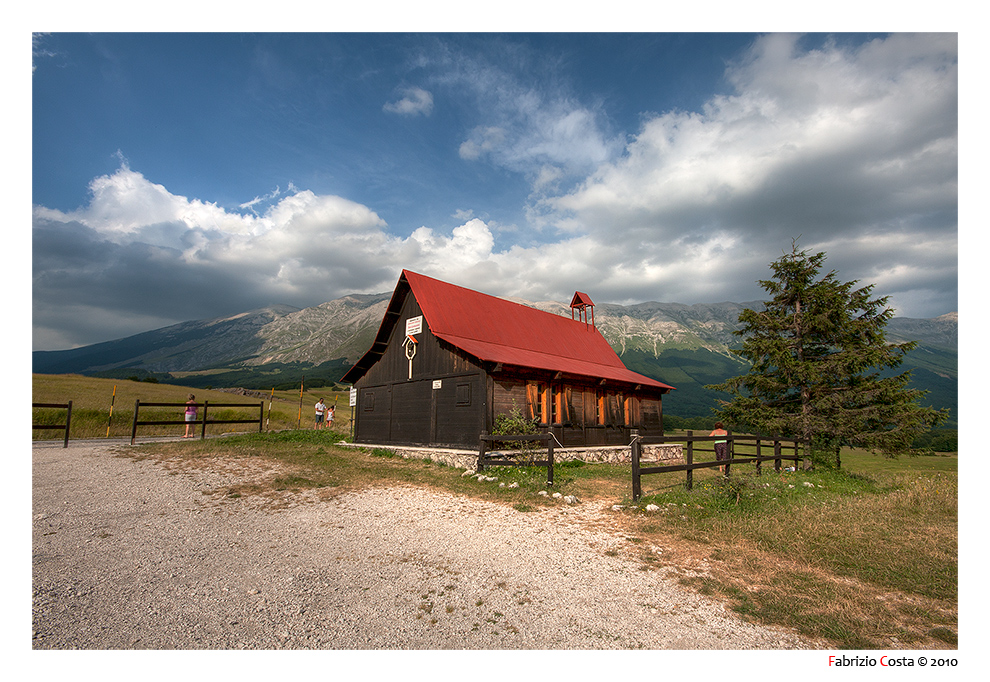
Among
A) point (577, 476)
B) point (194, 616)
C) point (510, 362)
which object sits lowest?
point (577, 476)

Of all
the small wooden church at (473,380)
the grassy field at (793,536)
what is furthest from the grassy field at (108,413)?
the grassy field at (793,536)

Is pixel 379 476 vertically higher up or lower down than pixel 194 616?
lower down

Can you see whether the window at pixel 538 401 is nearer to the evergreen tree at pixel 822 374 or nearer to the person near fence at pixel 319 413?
the evergreen tree at pixel 822 374

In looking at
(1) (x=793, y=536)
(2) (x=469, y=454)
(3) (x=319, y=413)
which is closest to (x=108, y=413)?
(3) (x=319, y=413)

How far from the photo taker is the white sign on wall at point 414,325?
19812mm

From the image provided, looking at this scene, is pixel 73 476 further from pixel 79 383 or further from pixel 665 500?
pixel 79 383

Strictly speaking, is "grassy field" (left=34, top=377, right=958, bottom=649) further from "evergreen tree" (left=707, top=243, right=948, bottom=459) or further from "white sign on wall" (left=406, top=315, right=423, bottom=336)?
"white sign on wall" (left=406, top=315, right=423, bottom=336)

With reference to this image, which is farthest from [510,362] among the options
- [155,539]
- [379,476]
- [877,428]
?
[877,428]

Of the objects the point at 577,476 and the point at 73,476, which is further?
the point at 577,476

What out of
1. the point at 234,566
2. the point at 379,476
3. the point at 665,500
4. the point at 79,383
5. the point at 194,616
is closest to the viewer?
the point at 194,616

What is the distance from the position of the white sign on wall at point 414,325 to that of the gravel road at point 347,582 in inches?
447

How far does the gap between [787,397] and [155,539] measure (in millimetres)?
21124

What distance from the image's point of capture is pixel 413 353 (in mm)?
20109

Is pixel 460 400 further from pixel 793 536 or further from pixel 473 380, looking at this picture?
pixel 793 536
